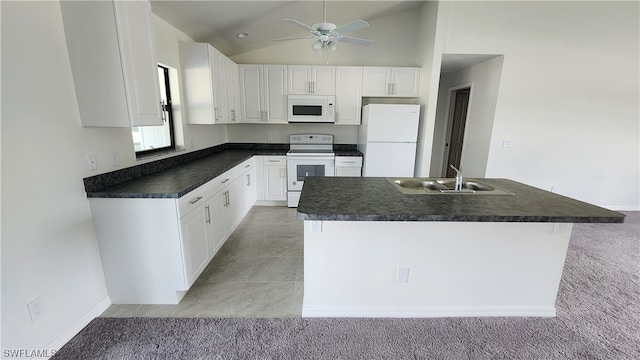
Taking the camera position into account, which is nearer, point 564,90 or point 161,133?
point 161,133

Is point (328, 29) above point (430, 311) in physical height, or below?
above

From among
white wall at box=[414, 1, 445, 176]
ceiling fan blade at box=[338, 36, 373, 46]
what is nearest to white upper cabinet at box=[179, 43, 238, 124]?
ceiling fan blade at box=[338, 36, 373, 46]

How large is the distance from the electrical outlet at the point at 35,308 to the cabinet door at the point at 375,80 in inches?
162

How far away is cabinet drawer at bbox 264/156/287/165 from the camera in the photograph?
4090 millimetres

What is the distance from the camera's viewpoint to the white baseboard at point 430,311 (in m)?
1.88

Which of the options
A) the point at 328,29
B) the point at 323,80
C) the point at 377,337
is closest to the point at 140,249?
the point at 377,337

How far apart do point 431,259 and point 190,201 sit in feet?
5.97

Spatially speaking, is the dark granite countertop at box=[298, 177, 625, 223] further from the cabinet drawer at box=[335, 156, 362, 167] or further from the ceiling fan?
the cabinet drawer at box=[335, 156, 362, 167]

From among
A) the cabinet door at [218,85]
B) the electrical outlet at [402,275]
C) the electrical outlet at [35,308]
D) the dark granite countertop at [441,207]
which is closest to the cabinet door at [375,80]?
the cabinet door at [218,85]

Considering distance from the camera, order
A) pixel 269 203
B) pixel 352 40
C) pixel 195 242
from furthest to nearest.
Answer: pixel 269 203 → pixel 352 40 → pixel 195 242

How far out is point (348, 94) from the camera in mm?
4199

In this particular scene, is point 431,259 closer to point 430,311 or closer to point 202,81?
point 430,311

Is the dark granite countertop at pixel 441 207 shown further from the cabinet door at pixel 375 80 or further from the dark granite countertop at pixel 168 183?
the cabinet door at pixel 375 80

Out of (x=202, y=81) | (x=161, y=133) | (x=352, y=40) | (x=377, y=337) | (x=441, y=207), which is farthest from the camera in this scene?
(x=202, y=81)
